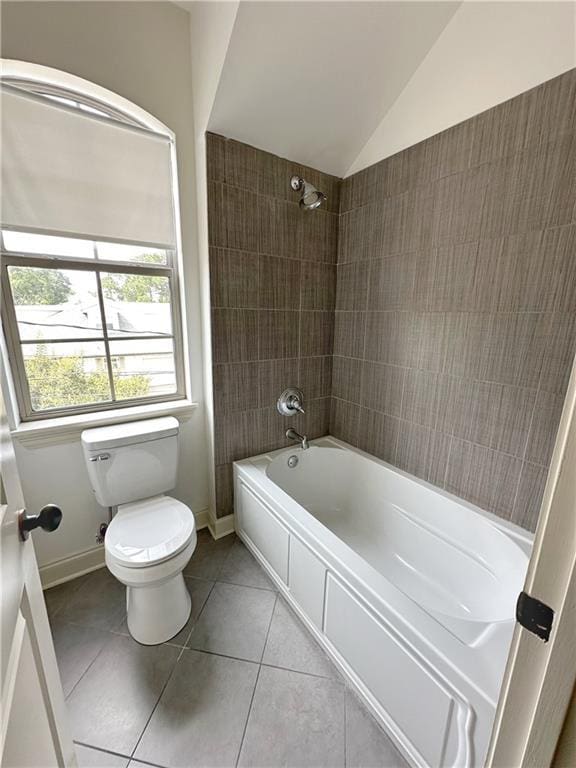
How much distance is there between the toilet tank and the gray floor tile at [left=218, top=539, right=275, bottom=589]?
0.57 meters

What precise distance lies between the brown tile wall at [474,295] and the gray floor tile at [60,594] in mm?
1855

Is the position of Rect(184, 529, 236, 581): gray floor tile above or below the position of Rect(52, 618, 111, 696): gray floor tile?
above

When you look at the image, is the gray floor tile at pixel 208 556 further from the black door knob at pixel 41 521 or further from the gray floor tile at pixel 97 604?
the black door knob at pixel 41 521

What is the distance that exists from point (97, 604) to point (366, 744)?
131cm

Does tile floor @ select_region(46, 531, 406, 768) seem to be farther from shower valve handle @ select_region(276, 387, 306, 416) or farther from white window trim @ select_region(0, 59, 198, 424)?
shower valve handle @ select_region(276, 387, 306, 416)

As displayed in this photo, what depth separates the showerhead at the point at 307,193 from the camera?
1746 mm

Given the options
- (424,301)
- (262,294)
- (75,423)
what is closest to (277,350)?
(262,294)

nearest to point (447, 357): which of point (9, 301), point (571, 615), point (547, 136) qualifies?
point (547, 136)

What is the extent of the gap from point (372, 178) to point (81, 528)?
99.3 inches

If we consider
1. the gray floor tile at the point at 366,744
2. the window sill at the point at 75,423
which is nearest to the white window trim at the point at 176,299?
the window sill at the point at 75,423

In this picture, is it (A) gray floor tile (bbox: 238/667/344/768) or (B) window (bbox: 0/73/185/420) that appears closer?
(A) gray floor tile (bbox: 238/667/344/768)

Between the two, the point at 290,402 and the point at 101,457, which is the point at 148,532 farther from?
the point at 290,402

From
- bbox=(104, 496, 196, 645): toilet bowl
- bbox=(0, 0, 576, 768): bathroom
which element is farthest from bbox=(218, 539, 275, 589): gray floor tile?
bbox=(104, 496, 196, 645): toilet bowl

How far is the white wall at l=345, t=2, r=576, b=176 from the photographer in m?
1.14
